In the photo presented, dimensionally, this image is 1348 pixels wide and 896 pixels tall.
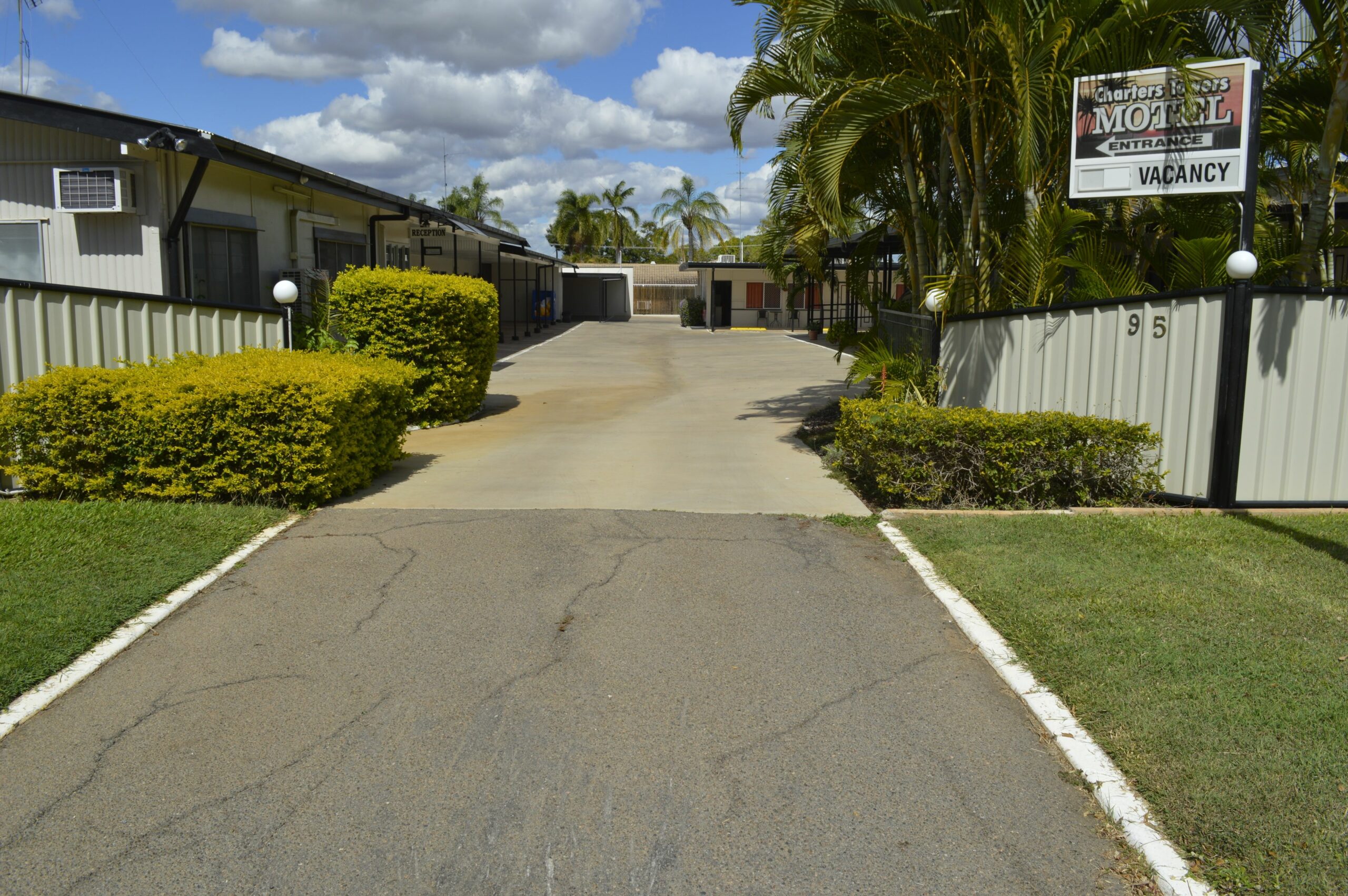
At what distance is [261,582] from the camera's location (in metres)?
6.04

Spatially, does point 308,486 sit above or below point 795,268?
below

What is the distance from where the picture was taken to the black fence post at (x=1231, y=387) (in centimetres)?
721

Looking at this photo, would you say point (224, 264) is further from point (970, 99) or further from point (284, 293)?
point (970, 99)

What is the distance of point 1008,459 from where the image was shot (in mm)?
7613

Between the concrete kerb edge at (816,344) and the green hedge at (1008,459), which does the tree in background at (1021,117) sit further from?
the concrete kerb edge at (816,344)

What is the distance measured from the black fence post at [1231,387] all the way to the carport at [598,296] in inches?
1970

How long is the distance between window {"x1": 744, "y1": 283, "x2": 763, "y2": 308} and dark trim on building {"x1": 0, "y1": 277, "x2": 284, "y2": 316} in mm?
38056

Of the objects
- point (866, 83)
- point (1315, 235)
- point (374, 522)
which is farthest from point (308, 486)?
point (1315, 235)

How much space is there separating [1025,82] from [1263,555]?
4.27 meters

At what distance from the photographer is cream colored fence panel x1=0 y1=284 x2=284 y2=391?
7.75 metres

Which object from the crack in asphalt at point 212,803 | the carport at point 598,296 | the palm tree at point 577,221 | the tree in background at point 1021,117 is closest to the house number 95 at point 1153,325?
the tree in background at point 1021,117

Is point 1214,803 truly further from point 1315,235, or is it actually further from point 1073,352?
point 1315,235

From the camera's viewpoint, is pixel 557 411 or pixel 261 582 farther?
pixel 557 411

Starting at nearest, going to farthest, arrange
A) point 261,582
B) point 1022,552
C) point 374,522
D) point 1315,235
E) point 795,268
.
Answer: point 261,582 → point 1022,552 → point 374,522 → point 1315,235 → point 795,268
